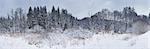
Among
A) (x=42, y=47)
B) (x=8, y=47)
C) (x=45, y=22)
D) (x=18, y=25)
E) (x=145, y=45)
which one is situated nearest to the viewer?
(x=145, y=45)

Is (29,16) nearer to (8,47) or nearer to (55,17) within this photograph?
(55,17)

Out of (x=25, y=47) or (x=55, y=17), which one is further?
(x=55, y=17)

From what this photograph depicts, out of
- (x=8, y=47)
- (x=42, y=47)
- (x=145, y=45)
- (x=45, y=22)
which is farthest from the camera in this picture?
(x=45, y=22)

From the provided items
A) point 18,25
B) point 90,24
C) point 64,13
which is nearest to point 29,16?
point 18,25

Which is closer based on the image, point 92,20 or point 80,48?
point 80,48

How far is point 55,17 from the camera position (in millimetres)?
85000

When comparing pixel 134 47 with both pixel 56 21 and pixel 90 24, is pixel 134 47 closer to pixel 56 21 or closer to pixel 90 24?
pixel 56 21

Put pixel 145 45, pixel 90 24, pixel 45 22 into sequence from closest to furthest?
1. pixel 145 45
2. pixel 45 22
3. pixel 90 24

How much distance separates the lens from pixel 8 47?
1416 centimetres

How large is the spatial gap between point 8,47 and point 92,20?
88.4 m

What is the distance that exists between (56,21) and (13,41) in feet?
226

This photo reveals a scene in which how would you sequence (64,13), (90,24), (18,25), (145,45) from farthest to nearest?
1. (90,24)
2. (64,13)
3. (18,25)
4. (145,45)

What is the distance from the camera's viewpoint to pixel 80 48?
48.3 feet

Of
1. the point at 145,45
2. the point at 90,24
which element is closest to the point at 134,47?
the point at 145,45
